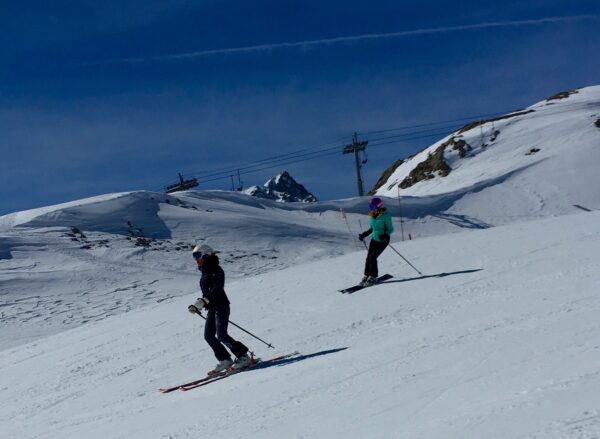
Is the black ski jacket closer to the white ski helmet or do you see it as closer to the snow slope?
the white ski helmet

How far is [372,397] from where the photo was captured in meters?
5.81

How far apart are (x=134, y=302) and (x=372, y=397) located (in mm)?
15115

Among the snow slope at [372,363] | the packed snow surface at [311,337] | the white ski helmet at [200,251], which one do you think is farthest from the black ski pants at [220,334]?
the white ski helmet at [200,251]

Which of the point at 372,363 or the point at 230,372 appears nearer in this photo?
the point at 372,363

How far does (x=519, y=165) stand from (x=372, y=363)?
1848 inches

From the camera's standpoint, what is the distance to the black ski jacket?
28.6 feet

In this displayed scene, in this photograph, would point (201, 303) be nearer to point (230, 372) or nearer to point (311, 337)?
point (230, 372)

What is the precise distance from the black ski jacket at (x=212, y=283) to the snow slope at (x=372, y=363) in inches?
40.6

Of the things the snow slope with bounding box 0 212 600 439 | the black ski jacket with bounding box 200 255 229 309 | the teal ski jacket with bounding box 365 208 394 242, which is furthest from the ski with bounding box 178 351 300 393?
the teal ski jacket with bounding box 365 208 394 242

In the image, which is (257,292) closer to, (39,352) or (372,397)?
(39,352)

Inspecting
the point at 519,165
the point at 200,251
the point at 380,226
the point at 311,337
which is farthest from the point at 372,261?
the point at 519,165

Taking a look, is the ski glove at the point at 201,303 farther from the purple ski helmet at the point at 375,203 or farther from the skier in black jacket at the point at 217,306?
the purple ski helmet at the point at 375,203

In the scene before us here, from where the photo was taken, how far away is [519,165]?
167ft

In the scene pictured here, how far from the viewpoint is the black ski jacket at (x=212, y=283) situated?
28.6 ft
